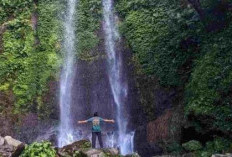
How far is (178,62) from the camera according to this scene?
54.2 feet

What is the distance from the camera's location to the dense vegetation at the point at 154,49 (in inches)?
507

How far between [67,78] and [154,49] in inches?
189

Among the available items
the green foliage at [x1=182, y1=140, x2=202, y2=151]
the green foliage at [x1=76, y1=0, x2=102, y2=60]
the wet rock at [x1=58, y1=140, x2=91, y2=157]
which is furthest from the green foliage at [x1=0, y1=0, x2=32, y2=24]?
the green foliage at [x1=182, y1=140, x2=202, y2=151]

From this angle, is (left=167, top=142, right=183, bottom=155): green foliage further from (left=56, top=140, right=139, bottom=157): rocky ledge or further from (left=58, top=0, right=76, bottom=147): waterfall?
(left=58, top=0, right=76, bottom=147): waterfall

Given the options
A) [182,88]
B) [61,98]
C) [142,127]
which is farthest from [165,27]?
[61,98]

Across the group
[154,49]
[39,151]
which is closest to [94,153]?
[39,151]

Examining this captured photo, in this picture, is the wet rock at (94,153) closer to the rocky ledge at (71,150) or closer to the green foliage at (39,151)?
the rocky ledge at (71,150)

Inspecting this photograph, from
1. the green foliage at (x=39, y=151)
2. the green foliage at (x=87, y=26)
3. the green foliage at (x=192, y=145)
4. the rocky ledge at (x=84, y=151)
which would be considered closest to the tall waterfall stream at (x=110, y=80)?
the green foliage at (x=87, y=26)

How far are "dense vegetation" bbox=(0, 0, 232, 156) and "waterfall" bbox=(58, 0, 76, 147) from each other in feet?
1.23

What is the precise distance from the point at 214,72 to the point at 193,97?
3.92ft

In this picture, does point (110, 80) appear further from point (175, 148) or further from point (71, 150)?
point (71, 150)

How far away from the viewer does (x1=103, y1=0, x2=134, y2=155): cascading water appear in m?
16.5

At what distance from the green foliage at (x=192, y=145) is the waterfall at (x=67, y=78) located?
249 inches

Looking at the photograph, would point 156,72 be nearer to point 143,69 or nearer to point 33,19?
point 143,69
